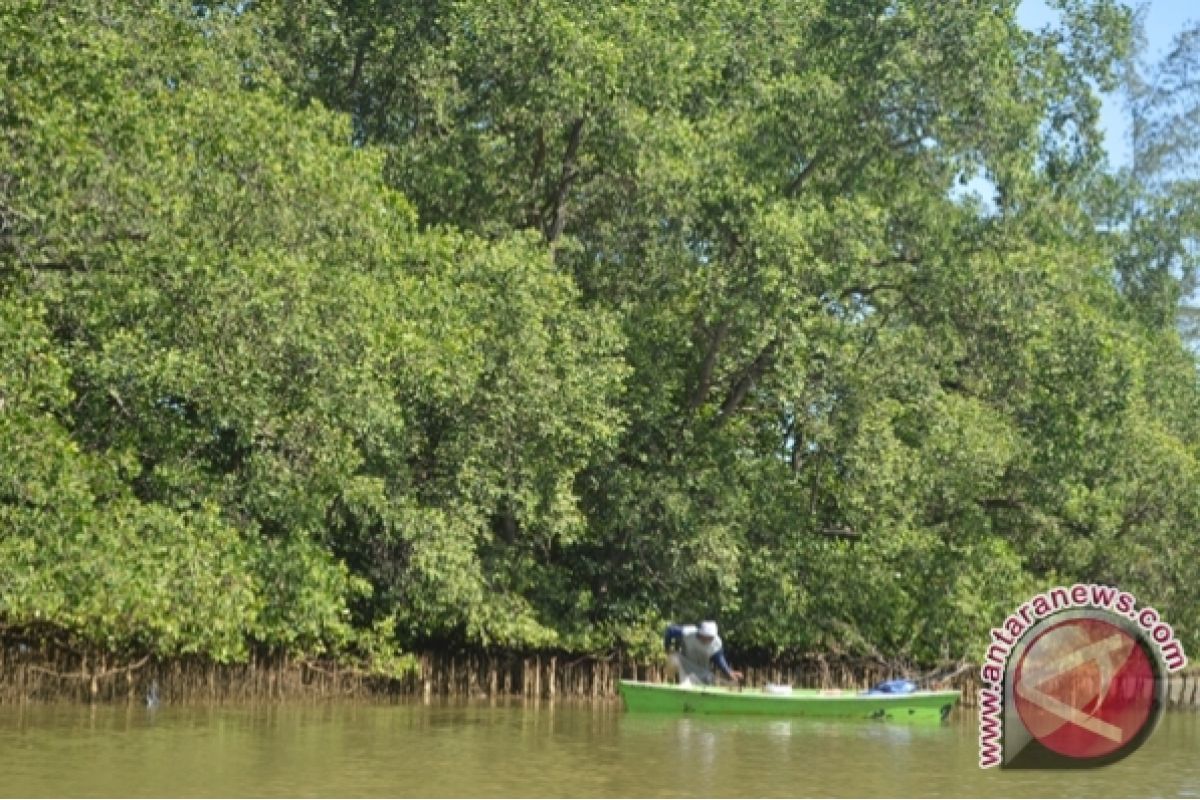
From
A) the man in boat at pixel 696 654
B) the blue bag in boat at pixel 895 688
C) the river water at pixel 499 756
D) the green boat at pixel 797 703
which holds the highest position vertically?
the man in boat at pixel 696 654

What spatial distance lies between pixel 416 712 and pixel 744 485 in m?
8.56

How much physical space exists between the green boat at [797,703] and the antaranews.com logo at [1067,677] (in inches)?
70.0

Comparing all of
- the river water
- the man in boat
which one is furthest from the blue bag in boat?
the man in boat

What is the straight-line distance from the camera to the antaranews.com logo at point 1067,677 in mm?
15484

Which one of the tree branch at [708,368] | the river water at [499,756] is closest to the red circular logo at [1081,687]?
the river water at [499,756]

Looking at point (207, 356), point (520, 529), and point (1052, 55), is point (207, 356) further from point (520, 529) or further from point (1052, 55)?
point (1052, 55)

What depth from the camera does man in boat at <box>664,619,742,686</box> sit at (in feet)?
88.3

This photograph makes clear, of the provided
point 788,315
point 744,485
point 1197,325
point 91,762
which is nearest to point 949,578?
point 744,485

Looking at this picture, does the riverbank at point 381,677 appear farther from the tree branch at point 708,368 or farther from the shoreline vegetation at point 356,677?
the tree branch at point 708,368

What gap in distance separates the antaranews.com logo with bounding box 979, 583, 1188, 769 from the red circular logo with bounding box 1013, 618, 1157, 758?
0.07 ft

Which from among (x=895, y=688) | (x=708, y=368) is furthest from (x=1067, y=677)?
(x=708, y=368)

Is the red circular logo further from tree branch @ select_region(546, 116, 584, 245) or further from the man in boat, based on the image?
tree branch @ select_region(546, 116, 584, 245)

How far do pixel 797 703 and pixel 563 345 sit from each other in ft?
22.0

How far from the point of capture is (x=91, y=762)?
1722 cm
